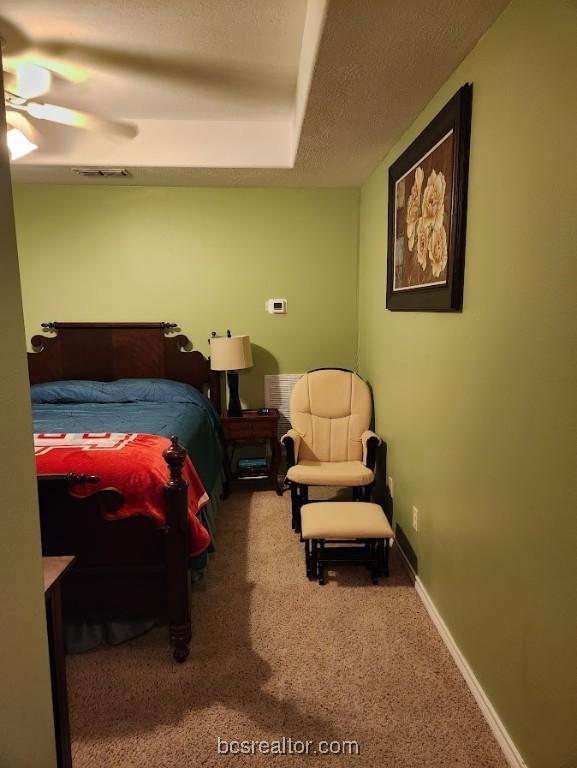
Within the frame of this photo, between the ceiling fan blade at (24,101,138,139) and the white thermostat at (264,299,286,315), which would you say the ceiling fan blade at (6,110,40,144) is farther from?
the white thermostat at (264,299,286,315)

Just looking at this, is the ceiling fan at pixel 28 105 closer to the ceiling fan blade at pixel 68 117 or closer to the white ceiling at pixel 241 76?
the ceiling fan blade at pixel 68 117

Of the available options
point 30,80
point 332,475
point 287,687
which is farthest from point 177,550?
point 30,80

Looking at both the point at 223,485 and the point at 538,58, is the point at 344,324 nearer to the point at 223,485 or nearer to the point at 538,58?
the point at 223,485

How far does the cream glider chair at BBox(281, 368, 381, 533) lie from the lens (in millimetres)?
3133

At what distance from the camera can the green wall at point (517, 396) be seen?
4.00 ft

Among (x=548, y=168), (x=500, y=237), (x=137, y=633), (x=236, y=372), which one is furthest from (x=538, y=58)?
(x=236, y=372)

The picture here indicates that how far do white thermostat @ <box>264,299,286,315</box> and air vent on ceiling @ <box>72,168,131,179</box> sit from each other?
1.39m

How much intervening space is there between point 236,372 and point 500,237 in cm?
257

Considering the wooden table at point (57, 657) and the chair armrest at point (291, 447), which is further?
the chair armrest at point (291, 447)

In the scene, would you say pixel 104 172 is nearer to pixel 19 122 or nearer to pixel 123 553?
pixel 19 122

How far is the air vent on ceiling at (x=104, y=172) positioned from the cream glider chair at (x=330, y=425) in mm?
1931

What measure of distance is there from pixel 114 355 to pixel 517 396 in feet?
10.4

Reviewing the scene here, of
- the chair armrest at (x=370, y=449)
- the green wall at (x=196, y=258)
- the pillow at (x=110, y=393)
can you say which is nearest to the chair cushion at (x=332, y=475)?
the chair armrest at (x=370, y=449)

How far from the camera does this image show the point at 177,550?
193 cm
